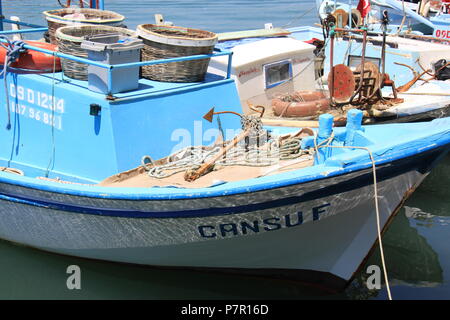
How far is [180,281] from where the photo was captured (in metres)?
6.18

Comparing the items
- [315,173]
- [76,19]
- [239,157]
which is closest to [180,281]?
[239,157]

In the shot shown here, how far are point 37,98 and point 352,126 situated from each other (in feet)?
10.3

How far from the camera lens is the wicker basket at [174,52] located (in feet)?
20.2

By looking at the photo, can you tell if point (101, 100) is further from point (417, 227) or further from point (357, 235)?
point (417, 227)

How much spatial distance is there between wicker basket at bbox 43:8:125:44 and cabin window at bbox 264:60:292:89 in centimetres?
209

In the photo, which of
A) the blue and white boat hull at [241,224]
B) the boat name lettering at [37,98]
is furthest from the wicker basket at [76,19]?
the blue and white boat hull at [241,224]

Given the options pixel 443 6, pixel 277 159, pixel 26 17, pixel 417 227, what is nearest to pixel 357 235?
pixel 277 159

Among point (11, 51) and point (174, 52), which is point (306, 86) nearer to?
point (174, 52)

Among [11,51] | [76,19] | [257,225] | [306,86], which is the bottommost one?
[257,225]

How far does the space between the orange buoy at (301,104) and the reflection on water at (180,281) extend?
6.34 feet

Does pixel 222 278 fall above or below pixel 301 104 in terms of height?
below

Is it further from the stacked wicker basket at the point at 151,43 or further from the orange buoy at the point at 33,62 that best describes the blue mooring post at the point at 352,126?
the orange buoy at the point at 33,62

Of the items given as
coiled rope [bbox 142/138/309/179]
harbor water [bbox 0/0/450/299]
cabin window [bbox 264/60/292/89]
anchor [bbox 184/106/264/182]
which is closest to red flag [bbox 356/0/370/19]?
cabin window [bbox 264/60/292/89]

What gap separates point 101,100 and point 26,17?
1637 centimetres
